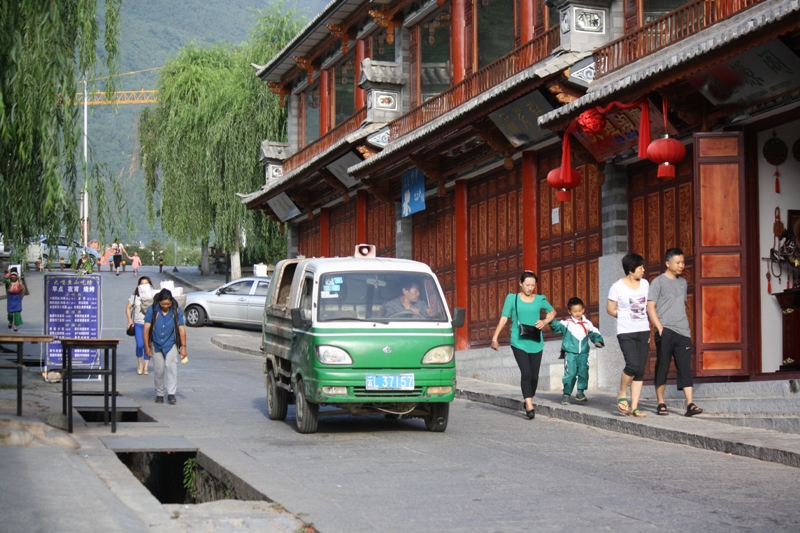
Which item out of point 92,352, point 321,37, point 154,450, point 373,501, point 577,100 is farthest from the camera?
point 321,37

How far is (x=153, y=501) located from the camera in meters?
8.70

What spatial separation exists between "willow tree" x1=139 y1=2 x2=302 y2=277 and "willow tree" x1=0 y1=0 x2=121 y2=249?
27300 millimetres

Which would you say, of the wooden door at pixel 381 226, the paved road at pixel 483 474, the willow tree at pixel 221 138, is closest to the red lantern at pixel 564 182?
the paved road at pixel 483 474

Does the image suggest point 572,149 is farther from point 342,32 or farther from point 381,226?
point 342,32

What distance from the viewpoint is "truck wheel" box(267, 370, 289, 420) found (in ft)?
48.4

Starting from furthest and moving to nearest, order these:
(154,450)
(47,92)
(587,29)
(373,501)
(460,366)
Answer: (460,366), (587,29), (47,92), (154,450), (373,501)

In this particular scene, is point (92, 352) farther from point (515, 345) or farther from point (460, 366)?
point (515, 345)

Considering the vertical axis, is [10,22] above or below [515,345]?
above

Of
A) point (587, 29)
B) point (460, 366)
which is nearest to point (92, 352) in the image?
point (460, 366)

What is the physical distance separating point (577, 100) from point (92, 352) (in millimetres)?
9391

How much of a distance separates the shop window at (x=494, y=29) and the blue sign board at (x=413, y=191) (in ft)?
11.5

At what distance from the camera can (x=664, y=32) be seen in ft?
54.1

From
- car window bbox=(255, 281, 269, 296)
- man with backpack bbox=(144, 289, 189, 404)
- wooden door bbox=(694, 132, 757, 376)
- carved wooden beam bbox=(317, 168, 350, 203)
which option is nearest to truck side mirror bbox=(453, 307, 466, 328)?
wooden door bbox=(694, 132, 757, 376)

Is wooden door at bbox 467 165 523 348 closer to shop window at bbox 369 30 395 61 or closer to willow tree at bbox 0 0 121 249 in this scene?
shop window at bbox 369 30 395 61
